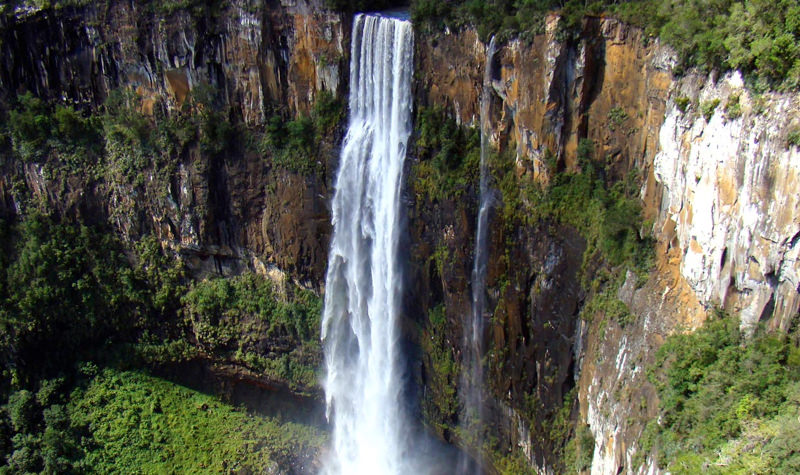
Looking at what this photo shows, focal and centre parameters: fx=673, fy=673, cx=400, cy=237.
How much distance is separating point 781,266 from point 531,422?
9983mm

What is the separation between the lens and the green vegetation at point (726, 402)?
33.5 feet

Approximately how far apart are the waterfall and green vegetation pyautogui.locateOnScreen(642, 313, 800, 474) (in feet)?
23.2

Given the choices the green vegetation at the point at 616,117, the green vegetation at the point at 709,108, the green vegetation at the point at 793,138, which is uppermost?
the green vegetation at the point at 709,108

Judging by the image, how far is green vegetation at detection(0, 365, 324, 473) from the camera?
23.6m

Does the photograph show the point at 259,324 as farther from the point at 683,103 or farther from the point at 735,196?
the point at 735,196

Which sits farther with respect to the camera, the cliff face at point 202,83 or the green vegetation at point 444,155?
the cliff face at point 202,83

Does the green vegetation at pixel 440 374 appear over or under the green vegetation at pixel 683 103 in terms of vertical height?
under

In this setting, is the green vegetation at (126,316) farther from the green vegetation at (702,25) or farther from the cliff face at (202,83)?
the green vegetation at (702,25)

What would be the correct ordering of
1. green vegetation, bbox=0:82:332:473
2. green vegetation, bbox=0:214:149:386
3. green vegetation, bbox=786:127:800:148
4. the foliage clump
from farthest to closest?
green vegetation, bbox=0:214:149:386 → green vegetation, bbox=0:82:332:473 → the foliage clump → green vegetation, bbox=786:127:800:148

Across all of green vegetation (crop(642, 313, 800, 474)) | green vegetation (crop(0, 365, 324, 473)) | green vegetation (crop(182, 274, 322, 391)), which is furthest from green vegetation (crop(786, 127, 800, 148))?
green vegetation (crop(0, 365, 324, 473))

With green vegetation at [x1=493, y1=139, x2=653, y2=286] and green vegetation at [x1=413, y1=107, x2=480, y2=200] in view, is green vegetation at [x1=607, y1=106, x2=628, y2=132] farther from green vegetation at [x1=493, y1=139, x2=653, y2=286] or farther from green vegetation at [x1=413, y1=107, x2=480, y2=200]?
green vegetation at [x1=413, y1=107, x2=480, y2=200]

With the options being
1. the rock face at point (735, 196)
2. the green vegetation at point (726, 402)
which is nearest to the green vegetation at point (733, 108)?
the rock face at point (735, 196)

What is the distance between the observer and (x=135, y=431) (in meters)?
24.4

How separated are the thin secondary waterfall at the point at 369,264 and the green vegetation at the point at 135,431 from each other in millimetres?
2208
